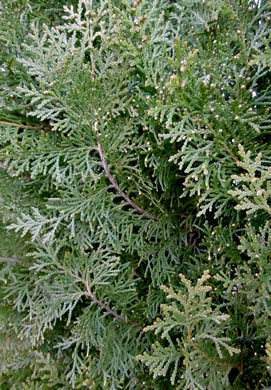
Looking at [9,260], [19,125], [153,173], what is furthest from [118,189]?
[9,260]

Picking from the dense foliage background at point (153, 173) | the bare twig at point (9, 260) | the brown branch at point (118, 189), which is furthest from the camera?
the bare twig at point (9, 260)

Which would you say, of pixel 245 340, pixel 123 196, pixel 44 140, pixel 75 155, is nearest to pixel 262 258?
pixel 245 340

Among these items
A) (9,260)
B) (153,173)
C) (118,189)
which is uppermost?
(153,173)

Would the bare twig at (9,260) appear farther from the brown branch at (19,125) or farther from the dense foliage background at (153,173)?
the brown branch at (19,125)

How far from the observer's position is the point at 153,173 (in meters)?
1.33

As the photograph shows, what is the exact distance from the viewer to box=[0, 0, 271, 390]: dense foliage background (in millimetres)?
1124

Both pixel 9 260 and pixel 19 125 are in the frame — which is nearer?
pixel 19 125

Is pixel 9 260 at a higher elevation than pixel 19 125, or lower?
lower

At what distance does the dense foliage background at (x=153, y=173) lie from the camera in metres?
1.12

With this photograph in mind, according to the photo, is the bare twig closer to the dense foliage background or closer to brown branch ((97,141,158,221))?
the dense foliage background

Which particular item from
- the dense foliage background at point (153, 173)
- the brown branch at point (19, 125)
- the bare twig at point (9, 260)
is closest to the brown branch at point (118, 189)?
the dense foliage background at point (153, 173)

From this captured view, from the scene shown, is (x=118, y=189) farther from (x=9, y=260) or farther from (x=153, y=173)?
(x=9, y=260)

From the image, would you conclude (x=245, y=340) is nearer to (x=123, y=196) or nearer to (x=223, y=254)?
(x=223, y=254)

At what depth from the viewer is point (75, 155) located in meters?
1.31
